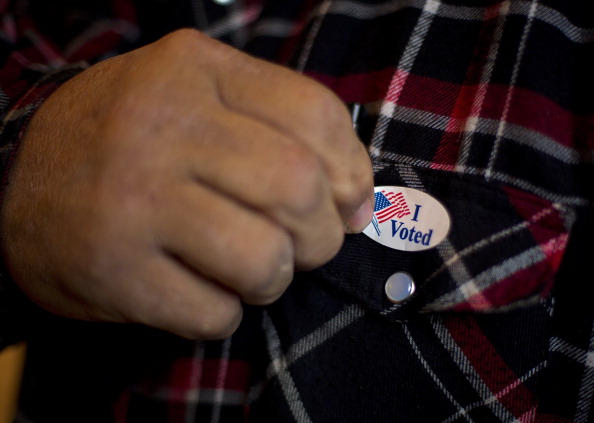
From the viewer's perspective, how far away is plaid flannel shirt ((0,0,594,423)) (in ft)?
1.25

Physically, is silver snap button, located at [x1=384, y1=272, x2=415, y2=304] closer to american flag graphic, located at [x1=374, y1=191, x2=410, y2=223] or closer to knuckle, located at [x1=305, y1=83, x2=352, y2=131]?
american flag graphic, located at [x1=374, y1=191, x2=410, y2=223]

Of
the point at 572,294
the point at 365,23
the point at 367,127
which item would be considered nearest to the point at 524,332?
the point at 572,294

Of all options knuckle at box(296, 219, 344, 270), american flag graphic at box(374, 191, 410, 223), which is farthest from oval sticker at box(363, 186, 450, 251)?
knuckle at box(296, 219, 344, 270)

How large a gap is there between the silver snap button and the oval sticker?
24 millimetres

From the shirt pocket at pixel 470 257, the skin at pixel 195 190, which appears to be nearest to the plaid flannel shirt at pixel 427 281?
the shirt pocket at pixel 470 257

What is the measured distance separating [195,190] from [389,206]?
0.61 feet

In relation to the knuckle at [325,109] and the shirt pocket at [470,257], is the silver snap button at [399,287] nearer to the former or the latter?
the shirt pocket at [470,257]

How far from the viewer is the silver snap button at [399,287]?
1.28ft

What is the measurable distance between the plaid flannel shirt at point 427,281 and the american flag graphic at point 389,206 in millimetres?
16

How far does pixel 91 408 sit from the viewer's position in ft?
1.50

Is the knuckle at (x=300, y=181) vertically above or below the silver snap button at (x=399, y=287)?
above

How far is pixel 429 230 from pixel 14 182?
12.6 inches

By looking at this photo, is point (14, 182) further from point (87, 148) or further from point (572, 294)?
point (572, 294)

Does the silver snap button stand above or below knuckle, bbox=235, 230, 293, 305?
below
